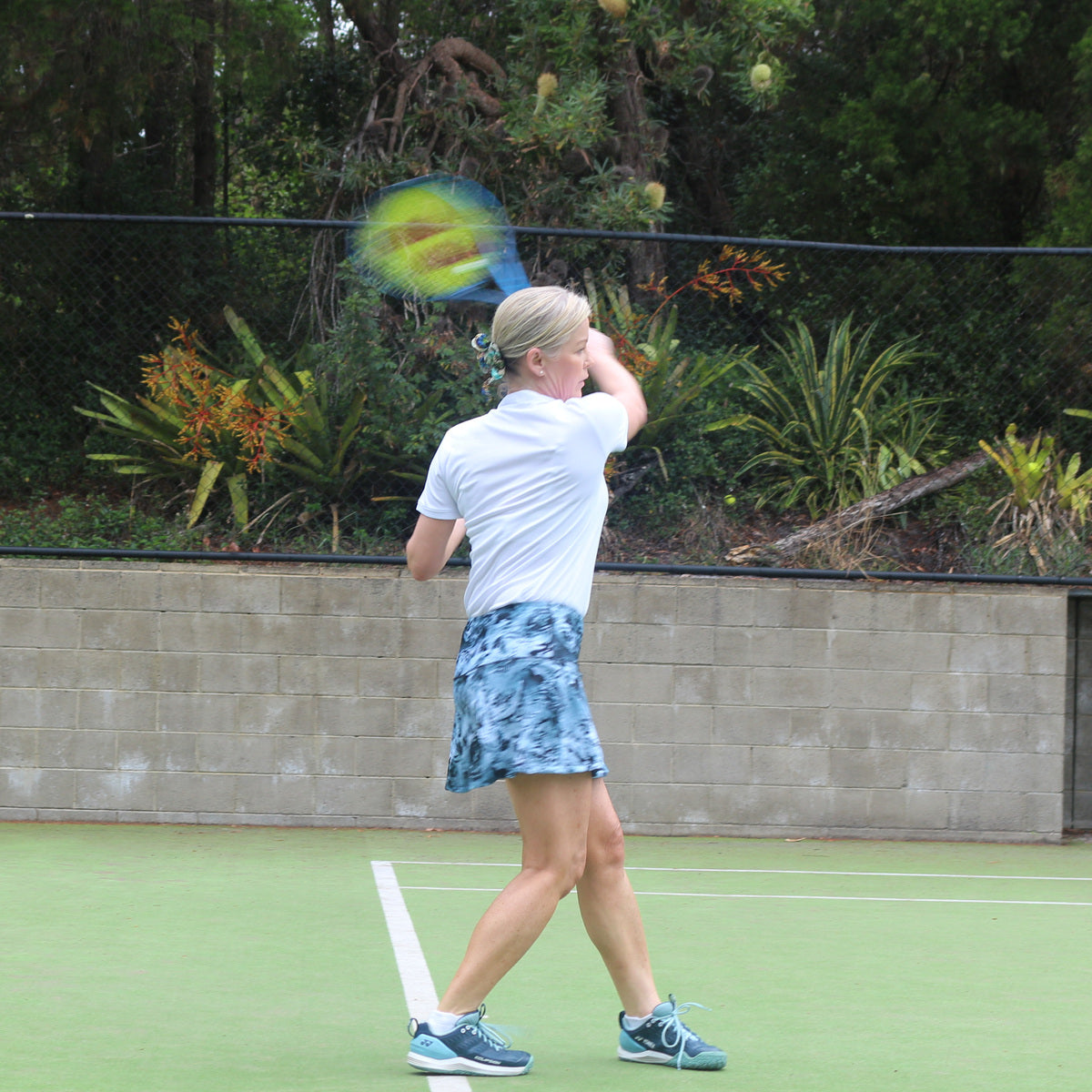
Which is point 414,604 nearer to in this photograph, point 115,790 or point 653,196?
point 115,790

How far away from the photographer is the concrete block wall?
7863 millimetres

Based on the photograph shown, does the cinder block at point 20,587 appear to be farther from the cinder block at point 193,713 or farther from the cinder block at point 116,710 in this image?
the cinder block at point 193,713

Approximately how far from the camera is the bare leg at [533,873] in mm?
3477

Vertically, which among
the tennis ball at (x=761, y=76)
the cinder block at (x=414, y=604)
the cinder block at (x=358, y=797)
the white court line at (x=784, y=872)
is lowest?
the white court line at (x=784, y=872)

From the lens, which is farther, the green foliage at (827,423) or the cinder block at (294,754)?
the green foliage at (827,423)

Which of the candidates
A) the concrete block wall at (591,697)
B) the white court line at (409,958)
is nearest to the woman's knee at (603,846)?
the white court line at (409,958)

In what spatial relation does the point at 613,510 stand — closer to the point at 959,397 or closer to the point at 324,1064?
the point at 959,397

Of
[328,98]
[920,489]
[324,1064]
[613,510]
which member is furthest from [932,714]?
[328,98]

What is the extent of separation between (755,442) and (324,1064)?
19.6 ft

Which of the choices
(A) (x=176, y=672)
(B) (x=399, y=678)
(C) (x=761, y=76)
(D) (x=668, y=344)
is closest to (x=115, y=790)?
(A) (x=176, y=672)

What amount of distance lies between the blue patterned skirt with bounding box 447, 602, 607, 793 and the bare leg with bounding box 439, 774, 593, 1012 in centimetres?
7

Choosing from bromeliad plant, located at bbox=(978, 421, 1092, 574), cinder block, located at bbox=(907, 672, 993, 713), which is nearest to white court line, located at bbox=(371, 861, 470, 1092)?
cinder block, located at bbox=(907, 672, 993, 713)

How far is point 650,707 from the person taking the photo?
7.99 m

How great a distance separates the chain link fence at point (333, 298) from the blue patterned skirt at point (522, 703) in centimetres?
533
